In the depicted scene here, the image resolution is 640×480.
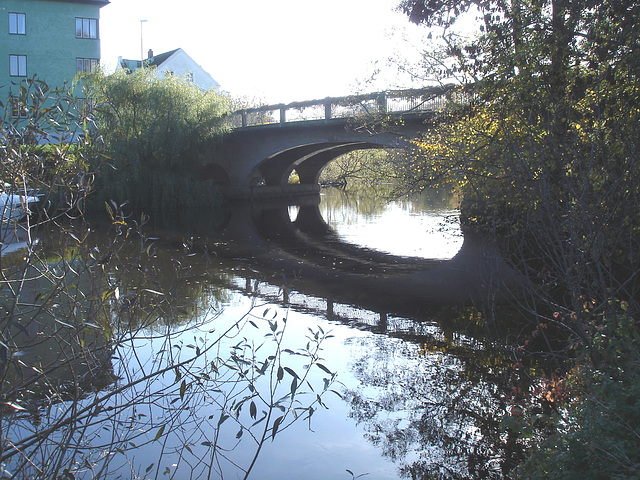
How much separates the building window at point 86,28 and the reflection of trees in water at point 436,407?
33.4 m

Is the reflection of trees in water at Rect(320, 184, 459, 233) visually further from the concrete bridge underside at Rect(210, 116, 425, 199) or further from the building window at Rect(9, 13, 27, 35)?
the building window at Rect(9, 13, 27, 35)

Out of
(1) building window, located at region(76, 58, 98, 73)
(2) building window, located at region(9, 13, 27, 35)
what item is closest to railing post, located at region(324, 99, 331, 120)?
(1) building window, located at region(76, 58, 98, 73)

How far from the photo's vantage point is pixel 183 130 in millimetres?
22156

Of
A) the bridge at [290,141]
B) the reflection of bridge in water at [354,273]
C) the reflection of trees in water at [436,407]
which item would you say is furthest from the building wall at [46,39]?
the reflection of trees in water at [436,407]

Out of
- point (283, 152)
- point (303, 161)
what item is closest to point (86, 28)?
point (303, 161)

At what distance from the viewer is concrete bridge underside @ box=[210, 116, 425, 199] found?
22.0 m

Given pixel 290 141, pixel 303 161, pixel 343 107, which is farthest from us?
pixel 303 161

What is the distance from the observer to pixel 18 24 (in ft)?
107

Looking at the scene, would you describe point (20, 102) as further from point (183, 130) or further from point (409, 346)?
point (183, 130)

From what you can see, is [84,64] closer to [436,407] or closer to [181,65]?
[181,65]

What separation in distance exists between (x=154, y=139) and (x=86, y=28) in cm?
1673

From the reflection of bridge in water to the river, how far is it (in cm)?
6

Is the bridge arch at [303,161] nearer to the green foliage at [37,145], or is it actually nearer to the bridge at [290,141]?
the bridge at [290,141]

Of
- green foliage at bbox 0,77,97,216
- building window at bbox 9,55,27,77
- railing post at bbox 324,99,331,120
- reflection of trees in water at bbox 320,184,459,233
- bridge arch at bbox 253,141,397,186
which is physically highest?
building window at bbox 9,55,27,77
